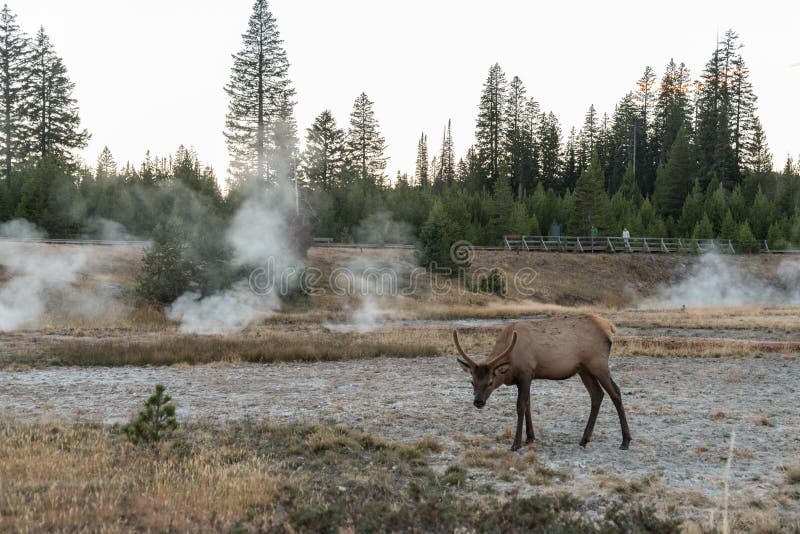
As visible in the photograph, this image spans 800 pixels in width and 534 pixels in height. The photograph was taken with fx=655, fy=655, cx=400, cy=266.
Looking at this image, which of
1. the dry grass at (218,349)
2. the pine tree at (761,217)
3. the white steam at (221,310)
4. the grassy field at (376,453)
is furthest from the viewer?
the pine tree at (761,217)

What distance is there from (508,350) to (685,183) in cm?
6941

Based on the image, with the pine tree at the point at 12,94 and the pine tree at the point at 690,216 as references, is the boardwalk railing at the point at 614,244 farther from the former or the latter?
the pine tree at the point at 12,94

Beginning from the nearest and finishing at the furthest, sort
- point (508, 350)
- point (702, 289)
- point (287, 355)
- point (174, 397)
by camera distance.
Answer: point (508, 350) < point (174, 397) < point (287, 355) < point (702, 289)

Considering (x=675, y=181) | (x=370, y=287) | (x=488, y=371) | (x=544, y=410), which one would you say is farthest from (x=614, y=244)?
(x=488, y=371)

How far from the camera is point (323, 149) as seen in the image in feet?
236

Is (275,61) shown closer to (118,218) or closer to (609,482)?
(118,218)

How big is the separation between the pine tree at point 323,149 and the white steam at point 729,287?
116 ft

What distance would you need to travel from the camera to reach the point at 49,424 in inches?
427

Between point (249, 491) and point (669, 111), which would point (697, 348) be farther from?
point (669, 111)

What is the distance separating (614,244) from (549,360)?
2027 inches

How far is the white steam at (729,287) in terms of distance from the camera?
5047 centimetres

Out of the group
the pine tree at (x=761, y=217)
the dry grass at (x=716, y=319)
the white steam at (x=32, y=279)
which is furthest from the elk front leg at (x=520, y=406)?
the pine tree at (x=761, y=217)

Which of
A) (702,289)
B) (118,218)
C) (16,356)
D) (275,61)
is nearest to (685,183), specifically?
(702,289)

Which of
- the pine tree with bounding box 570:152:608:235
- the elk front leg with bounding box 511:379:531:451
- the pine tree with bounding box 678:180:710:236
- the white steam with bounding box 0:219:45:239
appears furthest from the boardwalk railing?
the elk front leg with bounding box 511:379:531:451
